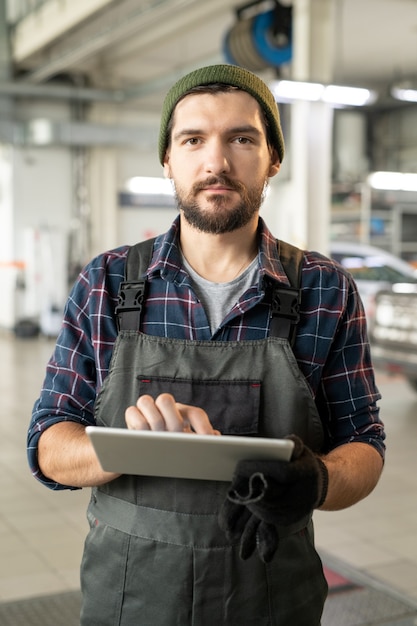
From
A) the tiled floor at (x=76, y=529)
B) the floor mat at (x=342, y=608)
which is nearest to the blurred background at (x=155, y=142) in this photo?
the tiled floor at (x=76, y=529)

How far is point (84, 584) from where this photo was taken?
158 centimetres

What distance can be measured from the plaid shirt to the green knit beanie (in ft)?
0.75

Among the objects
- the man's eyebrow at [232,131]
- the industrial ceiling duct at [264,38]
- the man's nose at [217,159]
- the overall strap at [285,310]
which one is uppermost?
the industrial ceiling duct at [264,38]

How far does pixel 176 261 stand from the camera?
5.33ft

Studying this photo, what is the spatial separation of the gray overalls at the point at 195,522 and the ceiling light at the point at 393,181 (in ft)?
40.4

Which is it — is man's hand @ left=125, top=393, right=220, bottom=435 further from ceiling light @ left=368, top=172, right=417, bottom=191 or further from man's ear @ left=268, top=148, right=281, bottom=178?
ceiling light @ left=368, top=172, right=417, bottom=191

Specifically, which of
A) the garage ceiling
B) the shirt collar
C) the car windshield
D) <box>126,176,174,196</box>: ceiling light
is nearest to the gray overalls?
the shirt collar

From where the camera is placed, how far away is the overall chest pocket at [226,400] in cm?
150

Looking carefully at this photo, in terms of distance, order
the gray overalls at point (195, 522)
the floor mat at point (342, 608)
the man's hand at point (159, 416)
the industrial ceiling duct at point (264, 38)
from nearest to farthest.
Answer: the man's hand at point (159, 416) → the gray overalls at point (195, 522) → the floor mat at point (342, 608) → the industrial ceiling duct at point (264, 38)

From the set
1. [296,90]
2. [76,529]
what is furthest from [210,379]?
[296,90]

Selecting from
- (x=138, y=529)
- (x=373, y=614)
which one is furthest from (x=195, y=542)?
(x=373, y=614)

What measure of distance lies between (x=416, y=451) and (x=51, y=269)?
8446 millimetres

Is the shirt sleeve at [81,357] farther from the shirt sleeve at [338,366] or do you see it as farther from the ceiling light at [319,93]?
the ceiling light at [319,93]

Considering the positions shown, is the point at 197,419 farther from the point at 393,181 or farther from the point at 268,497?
the point at 393,181
